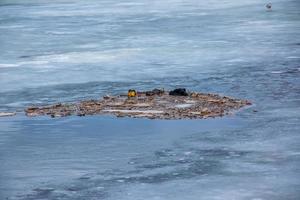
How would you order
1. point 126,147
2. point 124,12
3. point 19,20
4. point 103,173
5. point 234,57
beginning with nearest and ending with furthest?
point 103,173, point 126,147, point 234,57, point 19,20, point 124,12

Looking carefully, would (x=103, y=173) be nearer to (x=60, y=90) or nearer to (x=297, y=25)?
(x=60, y=90)

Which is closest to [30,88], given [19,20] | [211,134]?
[211,134]

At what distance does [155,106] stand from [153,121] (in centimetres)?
187

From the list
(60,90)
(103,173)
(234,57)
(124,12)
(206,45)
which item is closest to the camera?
(103,173)

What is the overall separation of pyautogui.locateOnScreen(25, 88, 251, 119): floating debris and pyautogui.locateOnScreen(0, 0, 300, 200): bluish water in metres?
0.57

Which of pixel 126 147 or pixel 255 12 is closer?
pixel 126 147

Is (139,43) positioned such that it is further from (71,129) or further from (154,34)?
(71,129)

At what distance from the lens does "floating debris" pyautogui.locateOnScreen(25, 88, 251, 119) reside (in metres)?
21.6

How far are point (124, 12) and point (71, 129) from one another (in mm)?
38871

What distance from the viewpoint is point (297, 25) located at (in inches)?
1711

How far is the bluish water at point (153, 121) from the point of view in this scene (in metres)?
15.1

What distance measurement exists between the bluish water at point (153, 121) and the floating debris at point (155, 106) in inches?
22.4

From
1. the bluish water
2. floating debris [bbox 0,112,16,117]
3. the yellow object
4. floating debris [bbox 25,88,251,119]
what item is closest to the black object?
floating debris [bbox 25,88,251,119]

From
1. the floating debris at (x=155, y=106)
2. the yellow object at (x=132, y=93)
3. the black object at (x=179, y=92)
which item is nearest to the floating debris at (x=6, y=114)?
the floating debris at (x=155, y=106)
